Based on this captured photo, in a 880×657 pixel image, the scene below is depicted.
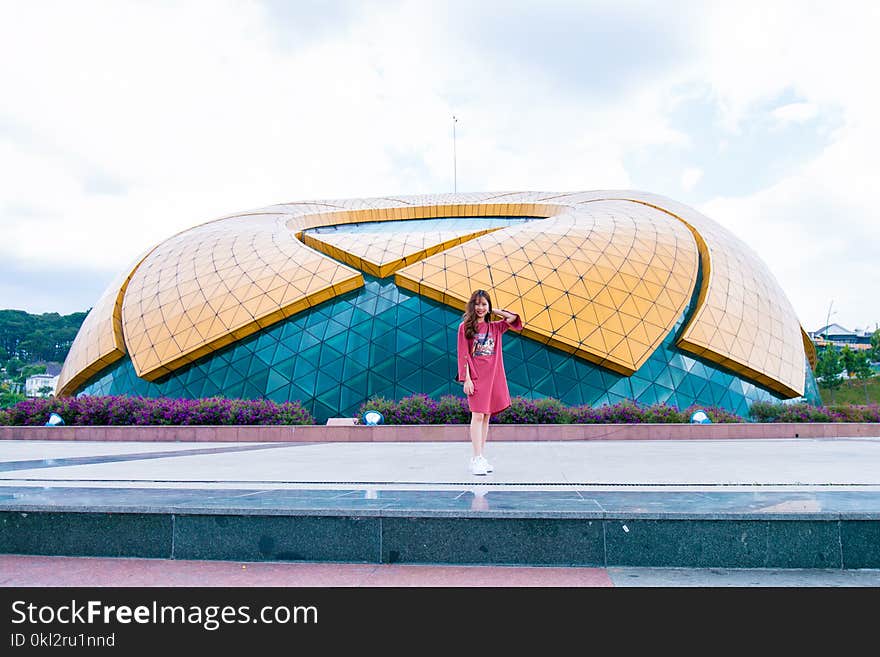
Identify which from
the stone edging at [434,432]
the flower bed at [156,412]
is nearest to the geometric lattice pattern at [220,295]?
the flower bed at [156,412]

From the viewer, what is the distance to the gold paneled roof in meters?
23.0

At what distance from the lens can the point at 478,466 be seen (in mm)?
7816

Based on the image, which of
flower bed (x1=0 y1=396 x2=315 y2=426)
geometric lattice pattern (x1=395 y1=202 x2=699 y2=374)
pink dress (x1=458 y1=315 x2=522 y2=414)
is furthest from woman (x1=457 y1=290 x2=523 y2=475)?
geometric lattice pattern (x1=395 y1=202 x2=699 y2=374)

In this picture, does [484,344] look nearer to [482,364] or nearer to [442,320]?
[482,364]

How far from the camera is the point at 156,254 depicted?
98.3ft

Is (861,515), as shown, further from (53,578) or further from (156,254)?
(156,254)

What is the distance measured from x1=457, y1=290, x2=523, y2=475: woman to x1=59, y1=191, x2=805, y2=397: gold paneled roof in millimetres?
14152

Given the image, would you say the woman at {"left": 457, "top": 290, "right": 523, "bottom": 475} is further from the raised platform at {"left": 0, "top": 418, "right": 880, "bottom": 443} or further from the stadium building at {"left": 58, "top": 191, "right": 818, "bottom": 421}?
the stadium building at {"left": 58, "top": 191, "right": 818, "bottom": 421}

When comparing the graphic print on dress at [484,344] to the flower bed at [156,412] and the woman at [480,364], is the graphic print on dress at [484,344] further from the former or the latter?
the flower bed at [156,412]

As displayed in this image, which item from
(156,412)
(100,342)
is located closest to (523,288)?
(156,412)
